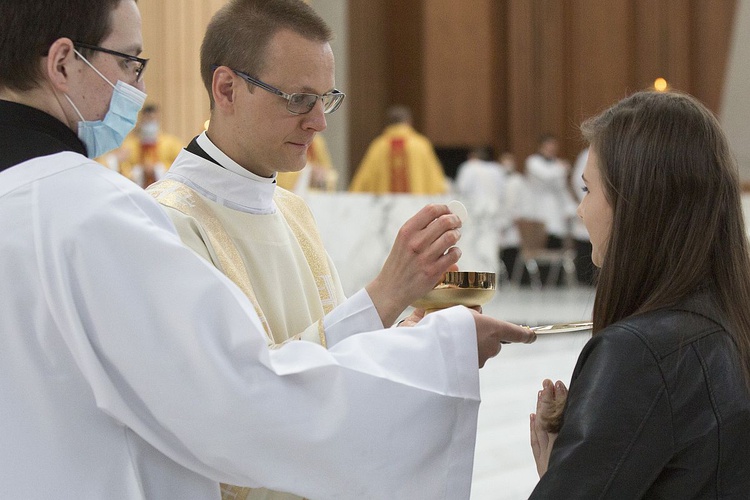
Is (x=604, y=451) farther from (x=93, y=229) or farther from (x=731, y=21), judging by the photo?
(x=731, y=21)

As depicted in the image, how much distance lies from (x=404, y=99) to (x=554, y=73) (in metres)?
2.58

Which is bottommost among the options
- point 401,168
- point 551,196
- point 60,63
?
point 551,196

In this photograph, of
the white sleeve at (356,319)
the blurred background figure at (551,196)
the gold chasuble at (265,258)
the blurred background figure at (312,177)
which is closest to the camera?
the white sleeve at (356,319)

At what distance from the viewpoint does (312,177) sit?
9.27 metres

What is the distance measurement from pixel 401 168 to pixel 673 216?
1066 centimetres

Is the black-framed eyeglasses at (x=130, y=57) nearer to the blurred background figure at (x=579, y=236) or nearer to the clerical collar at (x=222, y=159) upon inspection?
the clerical collar at (x=222, y=159)

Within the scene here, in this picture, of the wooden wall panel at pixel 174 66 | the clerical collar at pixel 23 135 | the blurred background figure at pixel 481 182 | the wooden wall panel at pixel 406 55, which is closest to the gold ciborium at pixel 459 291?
the clerical collar at pixel 23 135

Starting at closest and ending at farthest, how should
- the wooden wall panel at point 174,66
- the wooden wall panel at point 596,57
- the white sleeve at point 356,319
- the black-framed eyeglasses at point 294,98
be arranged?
1. the white sleeve at point 356,319
2. the black-framed eyeglasses at point 294,98
3. the wooden wall panel at point 174,66
4. the wooden wall panel at point 596,57

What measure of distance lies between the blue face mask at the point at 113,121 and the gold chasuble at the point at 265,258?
0.31 meters

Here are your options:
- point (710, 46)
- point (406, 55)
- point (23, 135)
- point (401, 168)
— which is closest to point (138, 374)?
point (23, 135)

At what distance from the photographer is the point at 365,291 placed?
1870mm

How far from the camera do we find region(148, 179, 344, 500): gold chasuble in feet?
6.46

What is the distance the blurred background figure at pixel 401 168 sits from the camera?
1217 centimetres

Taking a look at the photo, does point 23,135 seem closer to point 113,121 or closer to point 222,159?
point 113,121
